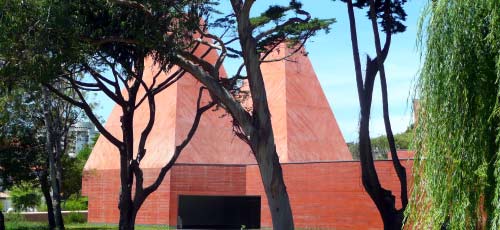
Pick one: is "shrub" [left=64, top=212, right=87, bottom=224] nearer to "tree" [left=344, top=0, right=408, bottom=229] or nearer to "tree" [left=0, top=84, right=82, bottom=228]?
"tree" [left=0, top=84, right=82, bottom=228]

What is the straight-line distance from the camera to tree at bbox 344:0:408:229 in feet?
62.3

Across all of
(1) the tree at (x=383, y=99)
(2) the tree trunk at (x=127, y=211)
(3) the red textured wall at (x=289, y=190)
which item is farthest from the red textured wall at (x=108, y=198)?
(1) the tree at (x=383, y=99)

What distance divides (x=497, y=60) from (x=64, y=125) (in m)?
25.5

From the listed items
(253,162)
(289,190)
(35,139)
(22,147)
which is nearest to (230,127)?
(253,162)

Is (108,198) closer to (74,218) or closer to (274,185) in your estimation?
(74,218)

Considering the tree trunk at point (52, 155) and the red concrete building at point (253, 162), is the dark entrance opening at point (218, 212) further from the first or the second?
the tree trunk at point (52, 155)

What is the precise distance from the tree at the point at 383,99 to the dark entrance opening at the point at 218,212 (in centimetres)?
1846

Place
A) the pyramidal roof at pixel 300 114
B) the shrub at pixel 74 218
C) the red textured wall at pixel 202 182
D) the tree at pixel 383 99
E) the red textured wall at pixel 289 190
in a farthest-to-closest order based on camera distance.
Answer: the shrub at pixel 74 218, the pyramidal roof at pixel 300 114, the red textured wall at pixel 202 182, the red textured wall at pixel 289 190, the tree at pixel 383 99

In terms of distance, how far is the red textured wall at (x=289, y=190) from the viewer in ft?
103

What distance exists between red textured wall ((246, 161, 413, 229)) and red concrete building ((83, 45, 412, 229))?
0.05m

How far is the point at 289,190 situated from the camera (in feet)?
113

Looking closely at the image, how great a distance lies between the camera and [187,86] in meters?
40.0

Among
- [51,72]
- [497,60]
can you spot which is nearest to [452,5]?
[497,60]

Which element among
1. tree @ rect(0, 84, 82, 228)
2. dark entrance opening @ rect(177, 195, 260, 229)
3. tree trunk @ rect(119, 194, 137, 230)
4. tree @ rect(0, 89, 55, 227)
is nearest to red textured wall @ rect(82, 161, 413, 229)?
dark entrance opening @ rect(177, 195, 260, 229)
